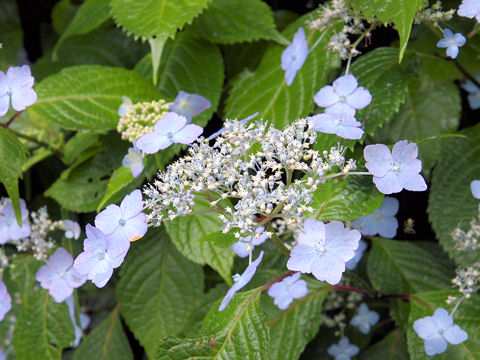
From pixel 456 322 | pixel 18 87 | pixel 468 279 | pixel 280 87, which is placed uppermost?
pixel 18 87

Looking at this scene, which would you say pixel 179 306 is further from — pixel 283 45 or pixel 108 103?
pixel 283 45

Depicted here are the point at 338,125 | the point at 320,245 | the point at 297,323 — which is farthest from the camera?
the point at 297,323

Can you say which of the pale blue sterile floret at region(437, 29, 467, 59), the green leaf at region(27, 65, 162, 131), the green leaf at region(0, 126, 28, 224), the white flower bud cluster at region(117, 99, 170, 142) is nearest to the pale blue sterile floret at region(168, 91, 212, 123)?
the white flower bud cluster at region(117, 99, 170, 142)

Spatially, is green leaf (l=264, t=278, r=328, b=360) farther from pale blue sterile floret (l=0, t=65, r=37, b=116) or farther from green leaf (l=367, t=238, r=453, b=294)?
pale blue sterile floret (l=0, t=65, r=37, b=116)

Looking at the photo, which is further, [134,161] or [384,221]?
[384,221]

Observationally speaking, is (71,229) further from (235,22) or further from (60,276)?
(235,22)

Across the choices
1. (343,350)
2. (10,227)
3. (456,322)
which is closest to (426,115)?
(456,322)

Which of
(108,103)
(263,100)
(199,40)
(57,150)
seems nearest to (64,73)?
(108,103)
